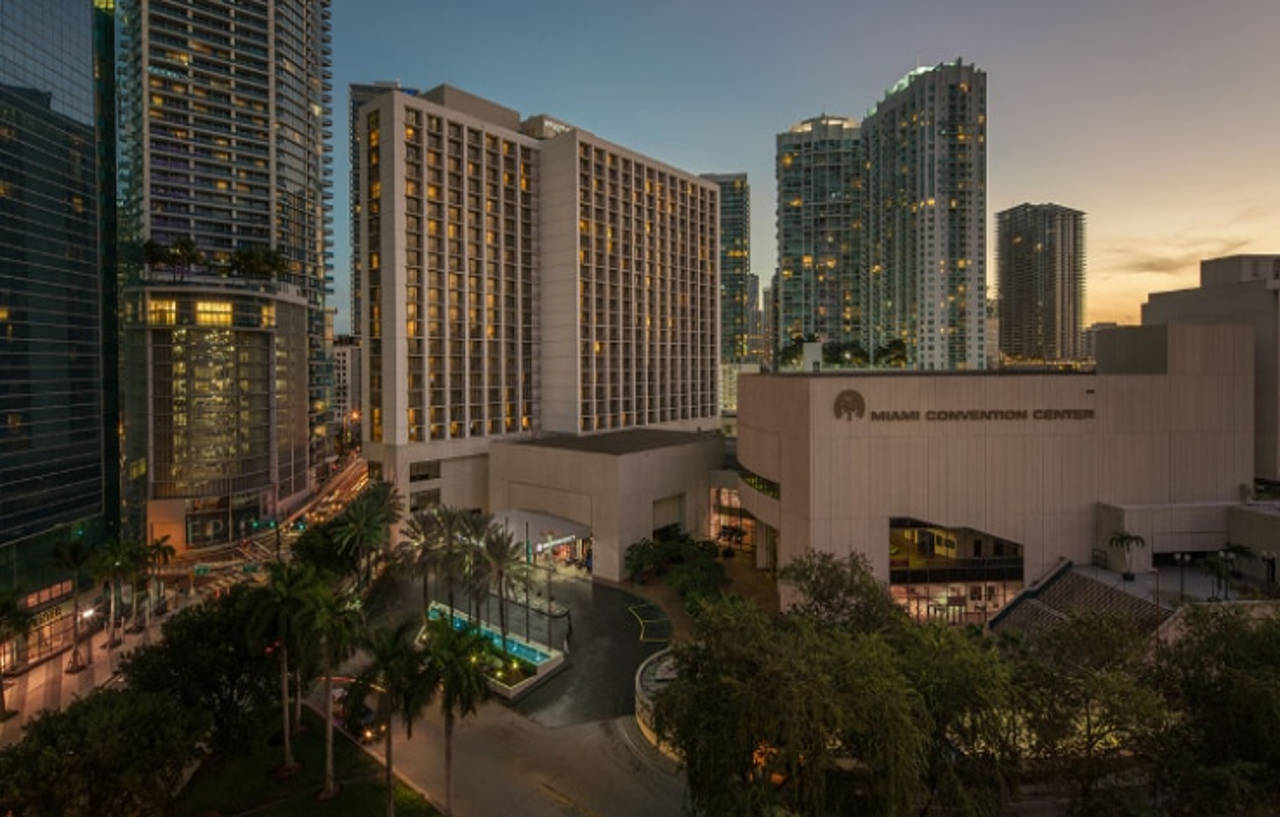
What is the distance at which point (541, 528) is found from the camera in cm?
5869

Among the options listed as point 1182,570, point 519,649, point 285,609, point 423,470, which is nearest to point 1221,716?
point 1182,570

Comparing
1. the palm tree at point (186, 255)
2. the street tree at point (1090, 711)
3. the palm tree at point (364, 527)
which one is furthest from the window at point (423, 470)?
the street tree at point (1090, 711)

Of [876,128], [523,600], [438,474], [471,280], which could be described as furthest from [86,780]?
[876,128]

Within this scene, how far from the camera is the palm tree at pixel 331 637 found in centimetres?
2503

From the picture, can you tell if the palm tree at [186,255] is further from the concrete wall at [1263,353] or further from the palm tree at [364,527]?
the concrete wall at [1263,353]

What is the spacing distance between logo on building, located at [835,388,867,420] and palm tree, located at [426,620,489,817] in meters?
27.7

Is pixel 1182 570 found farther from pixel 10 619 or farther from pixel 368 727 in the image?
pixel 10 619

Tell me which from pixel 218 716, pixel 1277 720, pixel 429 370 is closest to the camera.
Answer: pixel 1277 720

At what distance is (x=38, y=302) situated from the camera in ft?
166

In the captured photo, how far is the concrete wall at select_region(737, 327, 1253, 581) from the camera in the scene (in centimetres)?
4228

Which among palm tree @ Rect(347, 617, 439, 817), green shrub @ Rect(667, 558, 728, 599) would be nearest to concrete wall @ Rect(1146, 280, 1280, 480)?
green shrub @ Rect(667, 558, 728, 599)

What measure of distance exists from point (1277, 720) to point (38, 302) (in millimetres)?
74449

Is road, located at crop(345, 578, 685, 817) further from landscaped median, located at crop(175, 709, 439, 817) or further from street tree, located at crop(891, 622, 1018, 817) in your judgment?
street tree, located at crop(891, 622, 1018, 817)

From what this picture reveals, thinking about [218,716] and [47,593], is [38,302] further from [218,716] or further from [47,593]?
[218,716]
